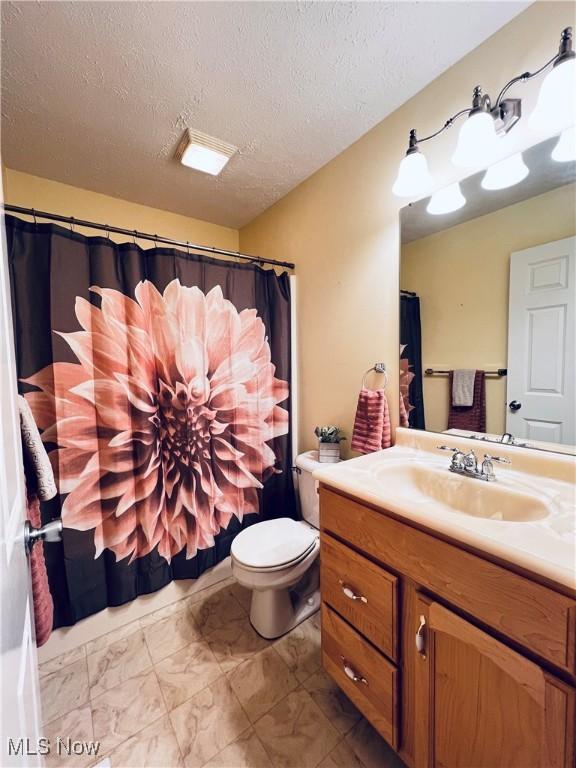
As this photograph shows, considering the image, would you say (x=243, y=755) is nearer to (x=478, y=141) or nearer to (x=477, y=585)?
(x=477, y=585)

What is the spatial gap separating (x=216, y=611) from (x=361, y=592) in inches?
40.0

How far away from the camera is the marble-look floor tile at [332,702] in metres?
1.06

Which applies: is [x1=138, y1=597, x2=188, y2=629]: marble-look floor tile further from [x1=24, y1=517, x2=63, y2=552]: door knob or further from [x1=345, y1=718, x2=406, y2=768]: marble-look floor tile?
[x1=24, y1=517, x2=63, y2=552]: door knob

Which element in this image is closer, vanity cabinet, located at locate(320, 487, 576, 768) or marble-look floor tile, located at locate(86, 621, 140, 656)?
vanity cabinet, located at locate(320, 487, 576, 768)

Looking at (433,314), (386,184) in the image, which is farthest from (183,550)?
(386,184)

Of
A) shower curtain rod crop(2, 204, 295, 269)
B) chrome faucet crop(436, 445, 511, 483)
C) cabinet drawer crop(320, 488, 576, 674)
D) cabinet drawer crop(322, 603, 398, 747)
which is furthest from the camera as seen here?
shower curtain rod crop(2, 204, 295, 269)

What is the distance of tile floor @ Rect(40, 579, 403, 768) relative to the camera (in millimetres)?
975

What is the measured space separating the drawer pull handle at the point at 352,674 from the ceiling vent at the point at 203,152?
2178 mm

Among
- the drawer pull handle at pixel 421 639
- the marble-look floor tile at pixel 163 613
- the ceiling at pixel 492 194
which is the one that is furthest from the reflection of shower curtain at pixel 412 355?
A: the marble-look floor tile at pixel 163 613

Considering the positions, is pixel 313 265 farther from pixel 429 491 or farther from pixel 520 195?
pixel 429 491

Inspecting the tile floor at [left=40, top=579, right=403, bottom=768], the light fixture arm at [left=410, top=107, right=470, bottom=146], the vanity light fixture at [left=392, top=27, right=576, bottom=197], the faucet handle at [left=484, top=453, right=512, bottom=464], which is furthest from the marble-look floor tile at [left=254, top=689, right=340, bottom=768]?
the light fixture arm at [left=410, top=107, right=470, bottom=146]

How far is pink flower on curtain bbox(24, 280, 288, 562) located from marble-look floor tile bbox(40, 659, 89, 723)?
0.44 m

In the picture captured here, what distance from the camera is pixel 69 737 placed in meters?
1.03

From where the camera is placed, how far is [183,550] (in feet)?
5.27
